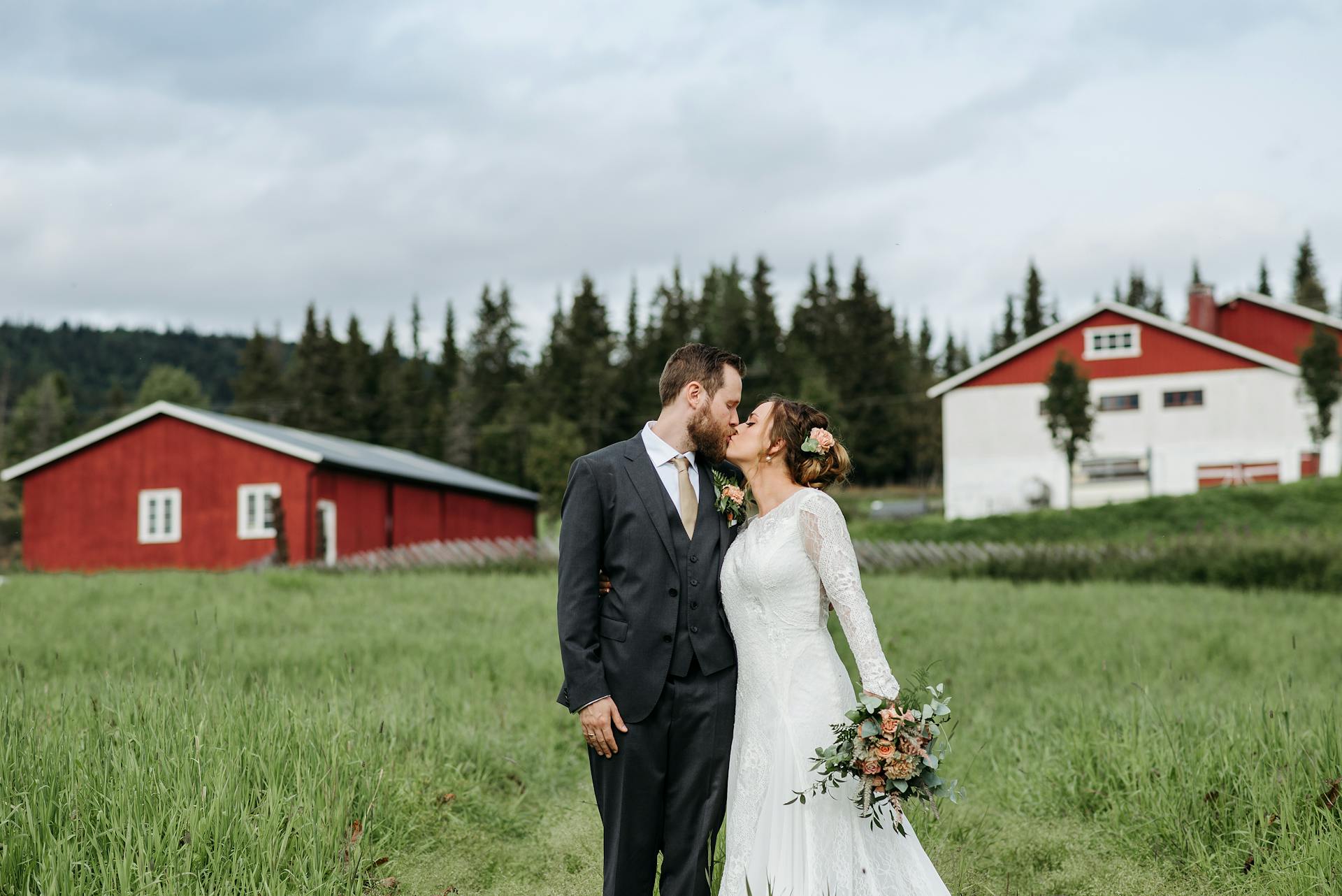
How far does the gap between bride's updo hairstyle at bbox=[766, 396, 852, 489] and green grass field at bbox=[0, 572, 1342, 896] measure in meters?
2.33

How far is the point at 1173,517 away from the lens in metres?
31.8

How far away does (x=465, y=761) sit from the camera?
6.84 metres

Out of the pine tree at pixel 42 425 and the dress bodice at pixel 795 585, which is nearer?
the dress bodice at pixel 795 585

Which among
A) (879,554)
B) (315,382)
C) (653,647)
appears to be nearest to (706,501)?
(653,647)

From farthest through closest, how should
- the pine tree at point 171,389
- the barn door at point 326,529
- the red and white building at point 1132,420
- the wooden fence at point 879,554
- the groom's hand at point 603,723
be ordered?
the pine tree at point 171,389 → the red and white building at point 1132,420 → the barn door at point 326,529 → the wooden fence at point 879,554 → the groom's hand at point 603,723

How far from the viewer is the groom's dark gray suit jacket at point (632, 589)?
4.11 metres

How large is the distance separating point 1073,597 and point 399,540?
20.2 m

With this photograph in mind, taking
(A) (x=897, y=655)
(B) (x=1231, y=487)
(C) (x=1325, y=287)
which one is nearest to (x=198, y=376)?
(C) (x=1325, y=287)

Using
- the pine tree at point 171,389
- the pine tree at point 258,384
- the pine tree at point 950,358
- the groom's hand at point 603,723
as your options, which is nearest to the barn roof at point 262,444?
the groom's hand at point 603,723

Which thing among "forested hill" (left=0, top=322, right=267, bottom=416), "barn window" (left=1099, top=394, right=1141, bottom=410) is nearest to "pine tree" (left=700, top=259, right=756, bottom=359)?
"barn window" (left=1099, top=394, right=1141, bottom=410)

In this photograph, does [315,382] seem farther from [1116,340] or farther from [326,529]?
[1116,340]

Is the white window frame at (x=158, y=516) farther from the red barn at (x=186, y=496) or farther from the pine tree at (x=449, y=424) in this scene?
the pine tree at (x=449, y=424)

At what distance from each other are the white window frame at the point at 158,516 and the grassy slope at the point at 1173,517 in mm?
21461

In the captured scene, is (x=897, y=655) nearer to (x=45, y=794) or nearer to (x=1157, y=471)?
(x=45, y=794)
